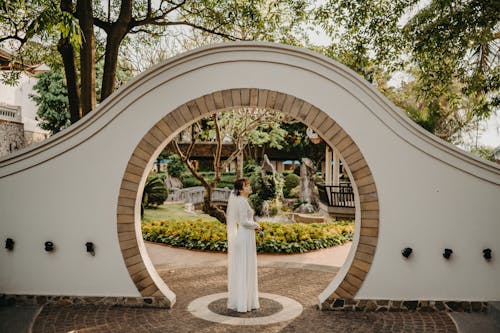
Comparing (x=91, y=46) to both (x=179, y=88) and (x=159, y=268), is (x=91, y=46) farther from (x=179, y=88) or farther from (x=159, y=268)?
(x=159, y=268)

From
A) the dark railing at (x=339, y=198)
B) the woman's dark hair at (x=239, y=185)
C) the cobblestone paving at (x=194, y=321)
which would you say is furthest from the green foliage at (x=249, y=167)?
the cobblestone paving at (x=194, y=321)

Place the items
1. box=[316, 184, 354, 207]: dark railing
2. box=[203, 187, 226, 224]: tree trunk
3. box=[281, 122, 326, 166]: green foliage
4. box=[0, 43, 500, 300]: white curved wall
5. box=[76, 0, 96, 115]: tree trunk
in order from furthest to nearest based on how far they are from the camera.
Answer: box=[281, 122, 326, 166]: green foliage
box=[316, 184, 354, 207]: dark railing
box=[203, 187, 226, 224]: tree trunk
box=[76, 0, 96, 115]: tree trunk
box=[0, 43, 500, 300]: white curved wall

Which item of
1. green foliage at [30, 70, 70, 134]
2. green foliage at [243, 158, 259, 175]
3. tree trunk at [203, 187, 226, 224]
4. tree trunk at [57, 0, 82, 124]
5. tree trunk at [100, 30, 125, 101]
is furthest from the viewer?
green foliage at [243, 158, 259, 175]

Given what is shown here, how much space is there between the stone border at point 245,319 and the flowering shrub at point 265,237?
12.4ft

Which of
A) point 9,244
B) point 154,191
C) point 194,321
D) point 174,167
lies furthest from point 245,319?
point 174,167

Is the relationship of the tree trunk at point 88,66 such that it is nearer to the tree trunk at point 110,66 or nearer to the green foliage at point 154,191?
the tree trunk at point 110,66

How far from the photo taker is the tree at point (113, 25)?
29.0 ft

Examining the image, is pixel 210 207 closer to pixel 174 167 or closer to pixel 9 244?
pixel 9 244

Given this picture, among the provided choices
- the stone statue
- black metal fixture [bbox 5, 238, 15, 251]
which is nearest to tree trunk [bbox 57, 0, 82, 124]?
black metal fixture [bbox 5, 238, 15, 251]

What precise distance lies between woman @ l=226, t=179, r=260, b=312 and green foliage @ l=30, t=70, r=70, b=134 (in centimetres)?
2203

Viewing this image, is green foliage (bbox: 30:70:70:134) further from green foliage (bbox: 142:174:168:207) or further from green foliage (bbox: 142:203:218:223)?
green foliage (bbox: 142:203:218:223)

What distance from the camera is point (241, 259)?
6.14 m

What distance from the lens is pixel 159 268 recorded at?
29.1 ft

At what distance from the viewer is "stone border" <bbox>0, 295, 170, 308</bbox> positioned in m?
6.24
